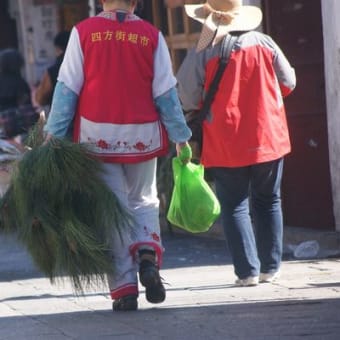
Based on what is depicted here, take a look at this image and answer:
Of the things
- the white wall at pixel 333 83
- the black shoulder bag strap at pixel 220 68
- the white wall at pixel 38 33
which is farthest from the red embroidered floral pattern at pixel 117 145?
the white wall at pixel 38 33

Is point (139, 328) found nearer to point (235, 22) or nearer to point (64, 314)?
point (64, 314)

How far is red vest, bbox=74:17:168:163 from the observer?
6.79 m

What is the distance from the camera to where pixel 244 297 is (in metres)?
7.31

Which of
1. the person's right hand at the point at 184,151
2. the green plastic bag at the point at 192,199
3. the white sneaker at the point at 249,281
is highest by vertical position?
the person's right hand at the point at 184,151

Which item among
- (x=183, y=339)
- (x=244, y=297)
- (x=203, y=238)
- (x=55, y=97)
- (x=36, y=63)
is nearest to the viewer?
(x=183, y=339)

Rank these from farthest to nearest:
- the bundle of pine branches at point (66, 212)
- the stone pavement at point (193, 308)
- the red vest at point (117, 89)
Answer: the red vest at point (117, 89) → the bundle of pine branches at point (66, 212) → the stone pavement at point (193, 308)

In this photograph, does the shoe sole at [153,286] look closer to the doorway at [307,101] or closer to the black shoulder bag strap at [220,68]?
the black shoulder bag strap at [220,68]

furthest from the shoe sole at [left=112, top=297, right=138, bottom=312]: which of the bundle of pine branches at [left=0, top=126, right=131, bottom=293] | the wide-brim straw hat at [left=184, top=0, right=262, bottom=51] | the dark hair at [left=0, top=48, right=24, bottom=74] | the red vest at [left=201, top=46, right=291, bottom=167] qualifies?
the dark hair at [left=0, top=48, right=24, bottom=74]

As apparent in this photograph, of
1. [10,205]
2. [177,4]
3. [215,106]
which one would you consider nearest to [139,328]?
[10,205]

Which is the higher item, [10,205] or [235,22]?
[235,22]

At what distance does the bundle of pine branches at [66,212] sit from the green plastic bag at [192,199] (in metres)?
0.62

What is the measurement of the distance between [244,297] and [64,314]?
1024 mm

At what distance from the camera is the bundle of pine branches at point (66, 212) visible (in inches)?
263

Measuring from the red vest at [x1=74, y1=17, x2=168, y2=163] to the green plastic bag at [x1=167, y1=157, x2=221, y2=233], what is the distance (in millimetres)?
488
